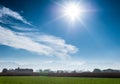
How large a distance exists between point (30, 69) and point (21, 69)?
754cm

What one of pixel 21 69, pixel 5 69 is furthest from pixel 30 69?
pixel 5 69

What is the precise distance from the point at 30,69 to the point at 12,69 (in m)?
15.9

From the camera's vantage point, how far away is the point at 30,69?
147 m

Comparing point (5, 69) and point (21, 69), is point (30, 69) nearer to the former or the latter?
point (21, 69)

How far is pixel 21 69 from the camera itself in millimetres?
147375

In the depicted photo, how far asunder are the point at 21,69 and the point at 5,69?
50.3ft

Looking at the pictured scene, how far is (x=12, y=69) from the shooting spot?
14988 centimetres

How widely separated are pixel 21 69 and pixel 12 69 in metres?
8.43

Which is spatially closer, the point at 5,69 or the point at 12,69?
the point at 5,69

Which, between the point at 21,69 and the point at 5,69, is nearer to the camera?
the point at 5,69

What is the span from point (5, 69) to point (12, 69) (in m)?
14.6

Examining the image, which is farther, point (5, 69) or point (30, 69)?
point (30, 69)
